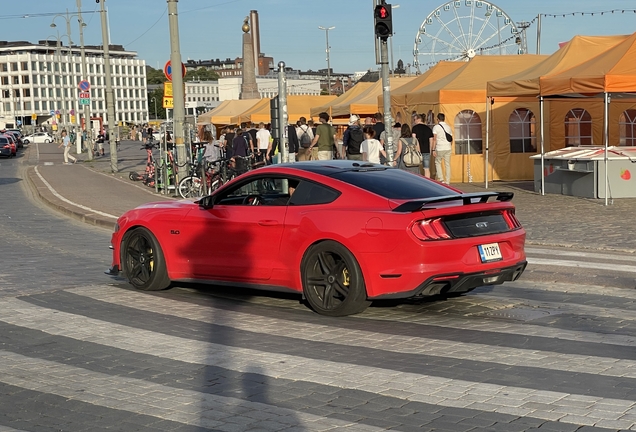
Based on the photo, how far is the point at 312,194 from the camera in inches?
374

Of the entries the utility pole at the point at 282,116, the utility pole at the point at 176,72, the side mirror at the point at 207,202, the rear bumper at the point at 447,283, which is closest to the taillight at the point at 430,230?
the rear bumper at the point at 447,283

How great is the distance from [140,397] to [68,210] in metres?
17.5

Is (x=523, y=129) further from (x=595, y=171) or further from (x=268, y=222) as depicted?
(x=268, y=222)

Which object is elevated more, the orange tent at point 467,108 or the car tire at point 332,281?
the orange tent at point 467,108

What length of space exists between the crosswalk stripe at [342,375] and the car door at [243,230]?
1491 mm

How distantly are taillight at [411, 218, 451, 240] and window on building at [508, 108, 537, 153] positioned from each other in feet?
65.5

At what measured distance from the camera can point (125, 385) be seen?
6703 millimetres

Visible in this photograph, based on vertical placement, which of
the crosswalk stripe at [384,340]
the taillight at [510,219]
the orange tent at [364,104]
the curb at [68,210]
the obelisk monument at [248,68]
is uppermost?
the obelisk monument at [248,68]

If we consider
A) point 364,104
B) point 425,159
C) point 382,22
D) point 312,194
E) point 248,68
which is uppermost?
point 248,68

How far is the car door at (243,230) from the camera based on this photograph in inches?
379

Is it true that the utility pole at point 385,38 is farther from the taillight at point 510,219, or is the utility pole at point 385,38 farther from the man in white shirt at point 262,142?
the taillight at point 510,219

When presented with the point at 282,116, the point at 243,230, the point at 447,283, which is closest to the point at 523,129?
the point at 282,116

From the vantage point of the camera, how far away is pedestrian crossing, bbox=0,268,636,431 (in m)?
5.85

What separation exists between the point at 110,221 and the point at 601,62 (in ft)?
33.5
